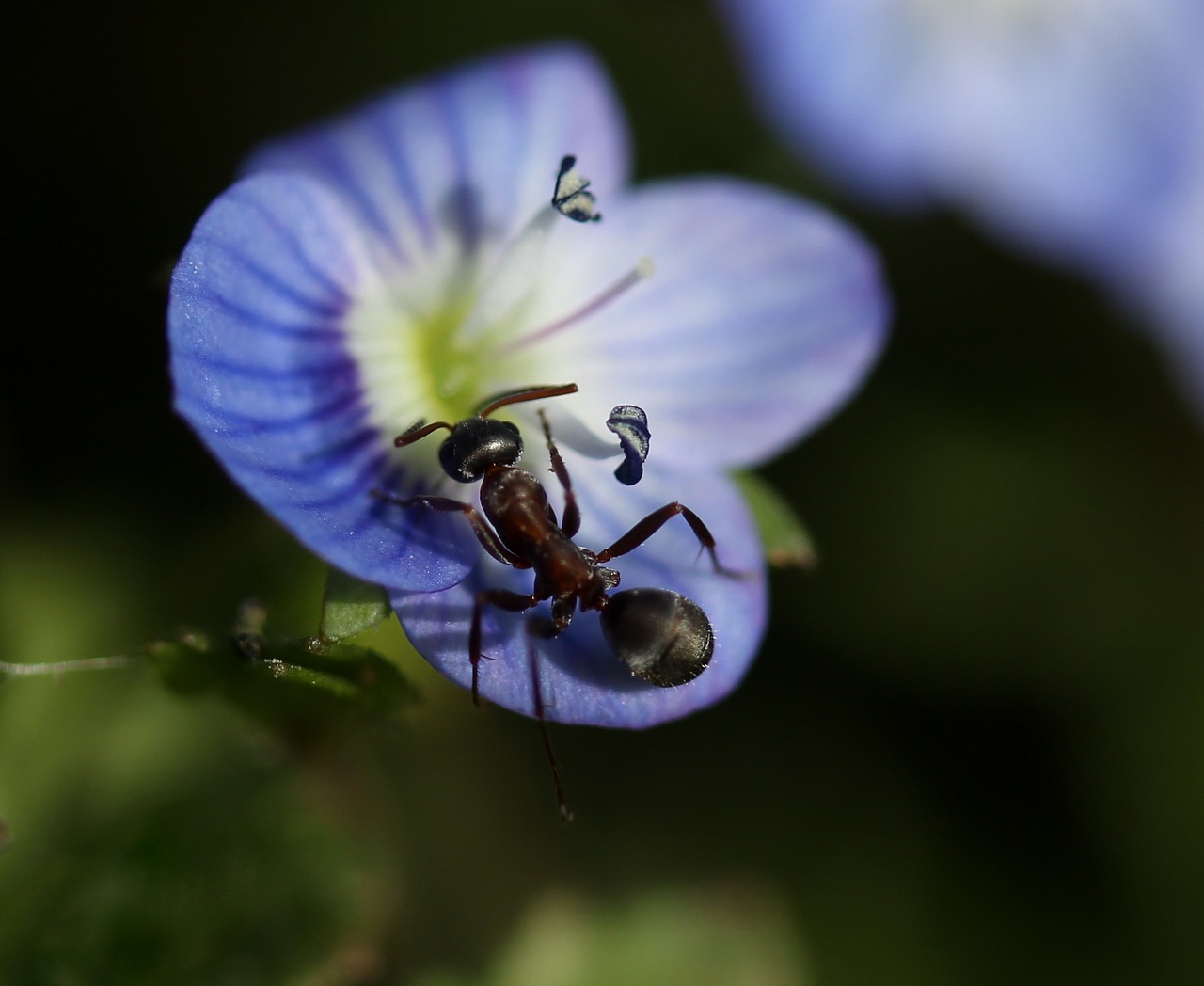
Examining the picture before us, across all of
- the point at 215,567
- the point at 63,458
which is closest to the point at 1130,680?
the point at 215,567

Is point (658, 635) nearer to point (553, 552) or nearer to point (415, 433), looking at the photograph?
point (553, 552)

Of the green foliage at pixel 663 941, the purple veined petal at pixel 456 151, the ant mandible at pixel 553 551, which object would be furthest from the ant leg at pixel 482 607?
the green foliage at pixel 663 941

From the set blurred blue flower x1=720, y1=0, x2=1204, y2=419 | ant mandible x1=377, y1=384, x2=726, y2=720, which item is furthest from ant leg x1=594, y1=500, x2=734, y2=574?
blurred blue flower x1=720, y1=0, x2=1204, y2=419

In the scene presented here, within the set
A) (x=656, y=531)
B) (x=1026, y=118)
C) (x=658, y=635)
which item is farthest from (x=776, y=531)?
(x=1026, y=118)

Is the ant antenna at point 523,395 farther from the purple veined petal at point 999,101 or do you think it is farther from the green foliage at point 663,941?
the purple veined petal at point 999,101

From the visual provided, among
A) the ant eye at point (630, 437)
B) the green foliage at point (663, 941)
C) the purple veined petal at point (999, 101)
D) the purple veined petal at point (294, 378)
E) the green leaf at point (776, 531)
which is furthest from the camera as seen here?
the purple veined petal at point (999, 101)

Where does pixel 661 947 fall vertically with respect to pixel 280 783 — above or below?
below

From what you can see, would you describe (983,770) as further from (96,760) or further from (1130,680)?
(96,760)

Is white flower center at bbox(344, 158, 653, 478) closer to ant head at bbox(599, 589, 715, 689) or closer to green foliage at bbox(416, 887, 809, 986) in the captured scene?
ant head at bbox(599, 589, 715, 689)
